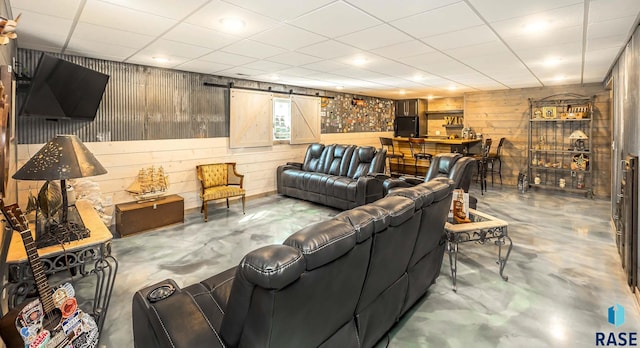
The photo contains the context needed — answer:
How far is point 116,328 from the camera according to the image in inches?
91.0

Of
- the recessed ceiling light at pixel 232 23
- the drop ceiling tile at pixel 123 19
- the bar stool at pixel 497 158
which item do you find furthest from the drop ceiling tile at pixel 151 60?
the bar stool at pixel 497 158

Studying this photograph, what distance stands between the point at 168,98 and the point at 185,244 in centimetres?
245

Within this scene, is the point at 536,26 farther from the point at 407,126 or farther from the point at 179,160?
the point at 407,126

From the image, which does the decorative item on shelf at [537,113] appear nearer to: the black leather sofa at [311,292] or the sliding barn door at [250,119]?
the sliding barn door at [250,119]

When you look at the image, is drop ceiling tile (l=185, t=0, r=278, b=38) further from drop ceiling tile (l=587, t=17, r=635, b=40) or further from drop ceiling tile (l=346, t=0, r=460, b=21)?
drop ceiling tile (l=587, t=17, r=635, b=40)

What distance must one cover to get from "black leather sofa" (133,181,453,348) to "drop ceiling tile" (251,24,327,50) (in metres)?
1.96

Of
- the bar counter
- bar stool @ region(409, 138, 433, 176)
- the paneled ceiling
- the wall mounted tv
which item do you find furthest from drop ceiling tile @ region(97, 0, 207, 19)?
the bar counter

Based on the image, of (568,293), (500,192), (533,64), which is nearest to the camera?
(568,293)

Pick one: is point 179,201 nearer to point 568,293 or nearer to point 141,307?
point 141,307

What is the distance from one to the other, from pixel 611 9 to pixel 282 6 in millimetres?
2573

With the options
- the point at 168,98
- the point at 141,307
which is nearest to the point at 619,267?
the point at 141,307

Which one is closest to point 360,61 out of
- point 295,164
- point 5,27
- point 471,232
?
point 471,232

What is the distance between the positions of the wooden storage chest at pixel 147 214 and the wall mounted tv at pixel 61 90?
1.29m

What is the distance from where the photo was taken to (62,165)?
2094mm
